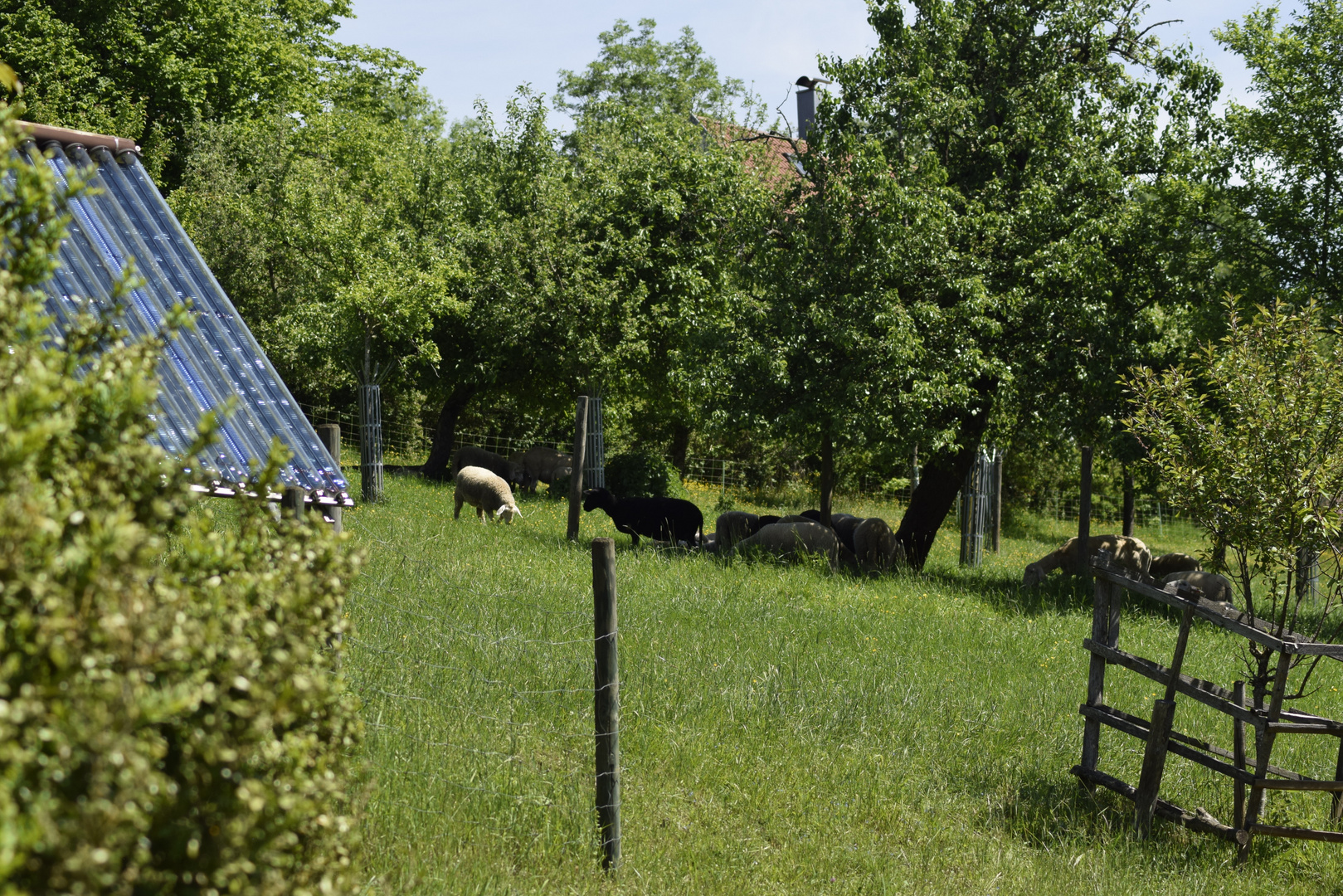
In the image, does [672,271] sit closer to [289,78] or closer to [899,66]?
[899,66]

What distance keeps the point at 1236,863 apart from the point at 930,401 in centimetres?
996

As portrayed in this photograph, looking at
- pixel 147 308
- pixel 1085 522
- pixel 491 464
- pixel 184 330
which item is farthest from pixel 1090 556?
pixel 147 308

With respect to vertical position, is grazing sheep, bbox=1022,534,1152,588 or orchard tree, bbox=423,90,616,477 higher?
orchard tree, bbox=423,90,616,477

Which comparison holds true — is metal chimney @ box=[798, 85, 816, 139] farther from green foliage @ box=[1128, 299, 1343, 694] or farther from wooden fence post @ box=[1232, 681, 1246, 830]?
wooden fence post @ box=[1232, 681, 1246, 830]

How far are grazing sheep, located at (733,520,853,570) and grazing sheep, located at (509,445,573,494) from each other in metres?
11.5

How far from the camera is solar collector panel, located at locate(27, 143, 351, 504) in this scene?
18.1 feet

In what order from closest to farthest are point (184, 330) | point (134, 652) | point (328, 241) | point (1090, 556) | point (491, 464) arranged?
point (134, 652)
point (184, 330)
point (1090, 556)
point (328, 241)
point (491, 464)

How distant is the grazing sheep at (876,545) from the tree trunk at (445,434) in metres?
12.9

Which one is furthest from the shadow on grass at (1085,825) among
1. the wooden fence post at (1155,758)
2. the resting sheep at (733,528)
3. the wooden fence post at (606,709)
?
the resting sheep at (733,528)

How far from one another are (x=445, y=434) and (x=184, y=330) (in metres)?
22.5

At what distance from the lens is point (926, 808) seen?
7.42 metres

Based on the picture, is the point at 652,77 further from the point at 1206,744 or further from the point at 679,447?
the point at 1206,744

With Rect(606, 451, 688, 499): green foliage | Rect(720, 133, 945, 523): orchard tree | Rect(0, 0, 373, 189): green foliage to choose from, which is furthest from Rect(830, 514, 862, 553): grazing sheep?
Rect(0, 0, 373, 189): green foliage

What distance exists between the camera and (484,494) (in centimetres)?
2000
